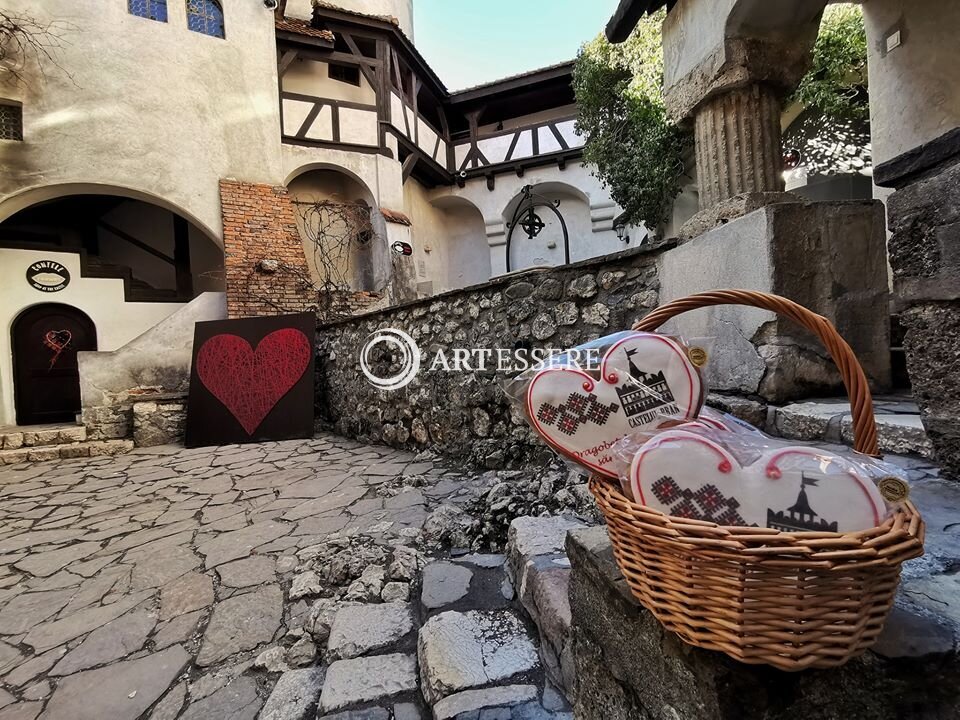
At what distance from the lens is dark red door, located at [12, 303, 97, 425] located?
→ 20.7ft

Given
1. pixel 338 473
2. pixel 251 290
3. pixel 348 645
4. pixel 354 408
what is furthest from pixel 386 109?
pixel 348 645

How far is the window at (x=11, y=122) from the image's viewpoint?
5.36 meters

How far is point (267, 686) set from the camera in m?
1.24

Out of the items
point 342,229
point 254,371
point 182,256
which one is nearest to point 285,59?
point 342,229

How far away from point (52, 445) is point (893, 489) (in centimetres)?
690

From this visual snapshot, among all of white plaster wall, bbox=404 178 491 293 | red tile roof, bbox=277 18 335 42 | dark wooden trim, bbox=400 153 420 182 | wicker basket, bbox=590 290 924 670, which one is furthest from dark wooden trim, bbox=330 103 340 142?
wicker basket, bbox=590 290 924 670

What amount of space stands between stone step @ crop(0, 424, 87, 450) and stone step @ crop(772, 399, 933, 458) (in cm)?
668

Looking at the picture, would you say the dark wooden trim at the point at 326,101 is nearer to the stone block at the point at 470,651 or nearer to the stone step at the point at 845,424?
the stone step at the point at 845,424

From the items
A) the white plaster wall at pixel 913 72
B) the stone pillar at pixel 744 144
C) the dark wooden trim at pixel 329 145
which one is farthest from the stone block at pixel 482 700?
the dark wooden trim at pixel 329 145

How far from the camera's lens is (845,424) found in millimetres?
1271

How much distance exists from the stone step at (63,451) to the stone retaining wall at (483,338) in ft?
8.53

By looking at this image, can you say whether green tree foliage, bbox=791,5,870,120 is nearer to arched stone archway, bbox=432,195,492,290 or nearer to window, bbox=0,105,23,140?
arched stone archway, bbox=432,195,492,290

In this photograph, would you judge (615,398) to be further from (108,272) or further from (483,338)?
(108,272)

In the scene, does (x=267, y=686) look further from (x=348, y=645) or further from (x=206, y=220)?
(x=206, y=220)
